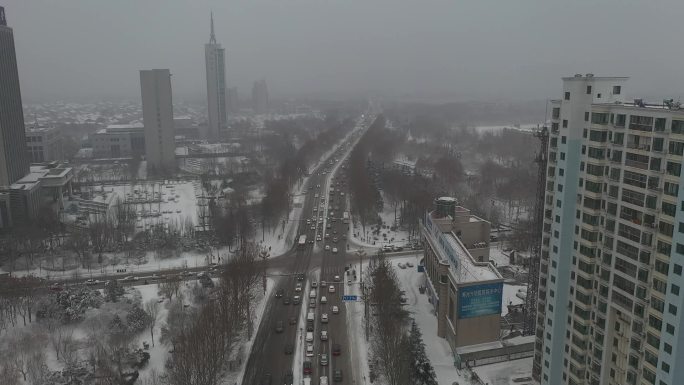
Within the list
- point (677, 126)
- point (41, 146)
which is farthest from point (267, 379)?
point (41, 146)

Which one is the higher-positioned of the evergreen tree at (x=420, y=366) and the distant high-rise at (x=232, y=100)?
the distant high-rise at (x=232, y=100)

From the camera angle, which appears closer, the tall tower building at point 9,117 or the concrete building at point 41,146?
the tall tower building at point 9,117

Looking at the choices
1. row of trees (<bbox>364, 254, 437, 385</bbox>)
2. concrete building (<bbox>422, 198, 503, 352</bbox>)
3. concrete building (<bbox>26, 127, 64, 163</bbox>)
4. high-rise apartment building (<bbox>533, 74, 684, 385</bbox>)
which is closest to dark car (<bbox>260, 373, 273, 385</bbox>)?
row of trees (<bbox>364, 254, 437, 385</bbox>)

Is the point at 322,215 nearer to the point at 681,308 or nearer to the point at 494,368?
the point at 494,368

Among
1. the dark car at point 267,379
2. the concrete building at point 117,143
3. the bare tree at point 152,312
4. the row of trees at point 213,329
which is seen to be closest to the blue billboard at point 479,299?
the dark car at point 267,379

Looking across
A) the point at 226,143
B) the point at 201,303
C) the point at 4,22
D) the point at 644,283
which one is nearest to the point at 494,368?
the point at 644,283

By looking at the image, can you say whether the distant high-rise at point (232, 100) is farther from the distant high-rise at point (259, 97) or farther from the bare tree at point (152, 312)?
the bare tree at point (152, 312)

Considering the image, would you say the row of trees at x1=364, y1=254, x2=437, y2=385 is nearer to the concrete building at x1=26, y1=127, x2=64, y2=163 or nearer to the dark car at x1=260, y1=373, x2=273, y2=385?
the dark car at x1=260, y1=373, x2=273, y2=385

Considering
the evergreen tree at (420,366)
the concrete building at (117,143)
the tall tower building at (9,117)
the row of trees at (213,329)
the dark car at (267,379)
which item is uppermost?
the tall tower building at (9,117)
